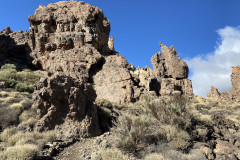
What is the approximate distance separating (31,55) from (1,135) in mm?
16287

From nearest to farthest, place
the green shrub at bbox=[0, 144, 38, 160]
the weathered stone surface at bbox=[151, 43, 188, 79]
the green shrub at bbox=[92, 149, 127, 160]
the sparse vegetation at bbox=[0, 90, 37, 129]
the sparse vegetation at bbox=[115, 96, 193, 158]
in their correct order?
the green shrub at bbox=[0, 144, 38, 160], the green shrub at bbox=[92, 149, 127, 160], the sparse vegetation at bbox=[115, 96, 193, 158], the sparse vegetation at bbox=[0, 90, 37, 129], the weathered stone surface at bbox=[151, 43, 188, 79]

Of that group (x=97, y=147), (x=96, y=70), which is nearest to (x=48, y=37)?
(x=96, y=70)

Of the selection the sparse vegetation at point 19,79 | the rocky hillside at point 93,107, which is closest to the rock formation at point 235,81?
the rocky hillside at point 93,107

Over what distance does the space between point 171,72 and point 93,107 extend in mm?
19105

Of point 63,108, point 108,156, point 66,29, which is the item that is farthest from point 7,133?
point 66,29

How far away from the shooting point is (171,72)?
25297 millimetres

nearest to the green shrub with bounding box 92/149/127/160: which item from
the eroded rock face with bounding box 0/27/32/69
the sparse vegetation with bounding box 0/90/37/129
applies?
the sparse vegetation with bounding box 0/90/37/129

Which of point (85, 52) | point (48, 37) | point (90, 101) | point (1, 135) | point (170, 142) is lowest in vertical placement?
point (170, 142)

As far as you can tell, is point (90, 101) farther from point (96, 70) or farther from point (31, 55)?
point (31, 55)

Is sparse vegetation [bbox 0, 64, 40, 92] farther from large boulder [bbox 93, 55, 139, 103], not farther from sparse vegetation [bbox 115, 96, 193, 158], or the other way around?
sparse vegetation [bbox 115, 96, 193, 158]

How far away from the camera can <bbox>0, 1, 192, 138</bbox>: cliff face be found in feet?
24.2

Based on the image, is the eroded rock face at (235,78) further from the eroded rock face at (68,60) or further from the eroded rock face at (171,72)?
the eroded rock face at (68,60)

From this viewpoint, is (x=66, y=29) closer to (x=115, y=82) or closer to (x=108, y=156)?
(x=115, y=82)

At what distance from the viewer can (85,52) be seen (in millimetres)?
16922
